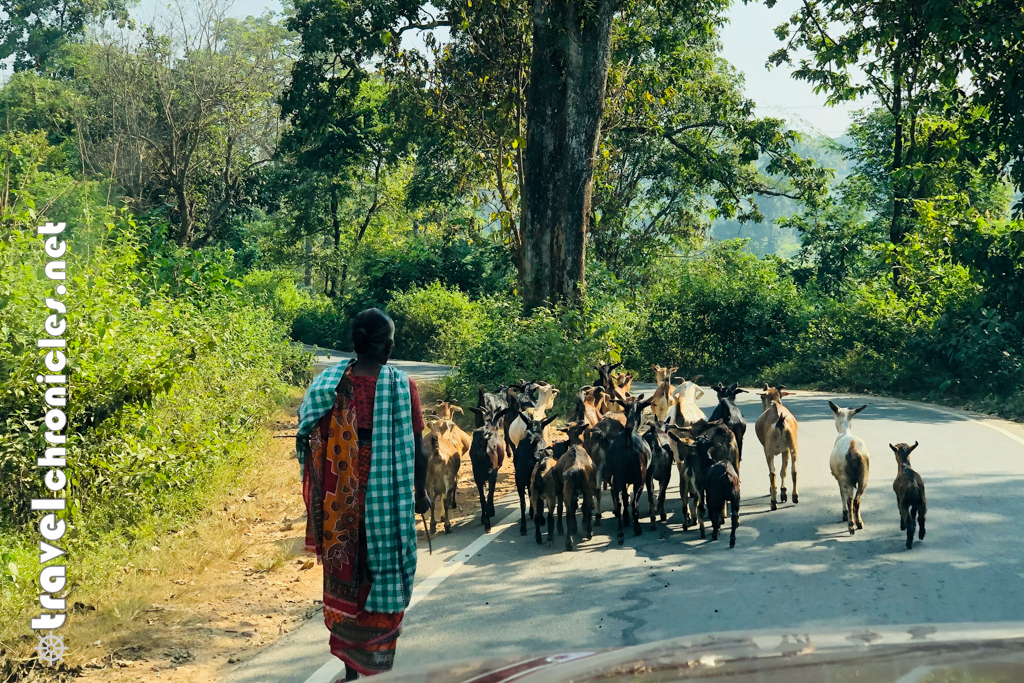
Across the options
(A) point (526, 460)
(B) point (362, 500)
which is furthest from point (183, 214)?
(B) point (362, 500)

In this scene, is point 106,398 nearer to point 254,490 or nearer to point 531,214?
point 254,490

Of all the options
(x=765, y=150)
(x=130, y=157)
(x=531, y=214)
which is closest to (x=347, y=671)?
(x=531, y=214)

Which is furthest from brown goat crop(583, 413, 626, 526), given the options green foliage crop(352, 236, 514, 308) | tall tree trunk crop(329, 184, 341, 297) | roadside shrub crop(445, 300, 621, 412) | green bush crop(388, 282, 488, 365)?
tall tree trunk crop(329, 184, 341, 297)

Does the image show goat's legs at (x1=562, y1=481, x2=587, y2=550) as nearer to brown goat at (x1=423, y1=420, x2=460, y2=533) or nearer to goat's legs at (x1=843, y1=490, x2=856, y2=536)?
brown goat at (x1=423, y1=420, x2=460, y2=533)

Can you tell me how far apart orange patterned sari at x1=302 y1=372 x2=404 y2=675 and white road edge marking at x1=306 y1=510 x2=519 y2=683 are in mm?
397

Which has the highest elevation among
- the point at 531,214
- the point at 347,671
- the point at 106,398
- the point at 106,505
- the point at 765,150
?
the point at 765,150

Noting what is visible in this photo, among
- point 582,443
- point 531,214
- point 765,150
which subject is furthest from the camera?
point 765,150

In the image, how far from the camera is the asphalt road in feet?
20.5

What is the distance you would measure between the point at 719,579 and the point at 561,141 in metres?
10.9

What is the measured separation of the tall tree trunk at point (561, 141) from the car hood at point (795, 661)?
14.2m

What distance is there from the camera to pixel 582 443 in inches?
376

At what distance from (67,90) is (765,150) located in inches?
1080

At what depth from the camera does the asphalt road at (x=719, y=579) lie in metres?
6.26

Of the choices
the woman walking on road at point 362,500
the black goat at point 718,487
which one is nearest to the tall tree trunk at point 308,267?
the black goat at point 718,487
